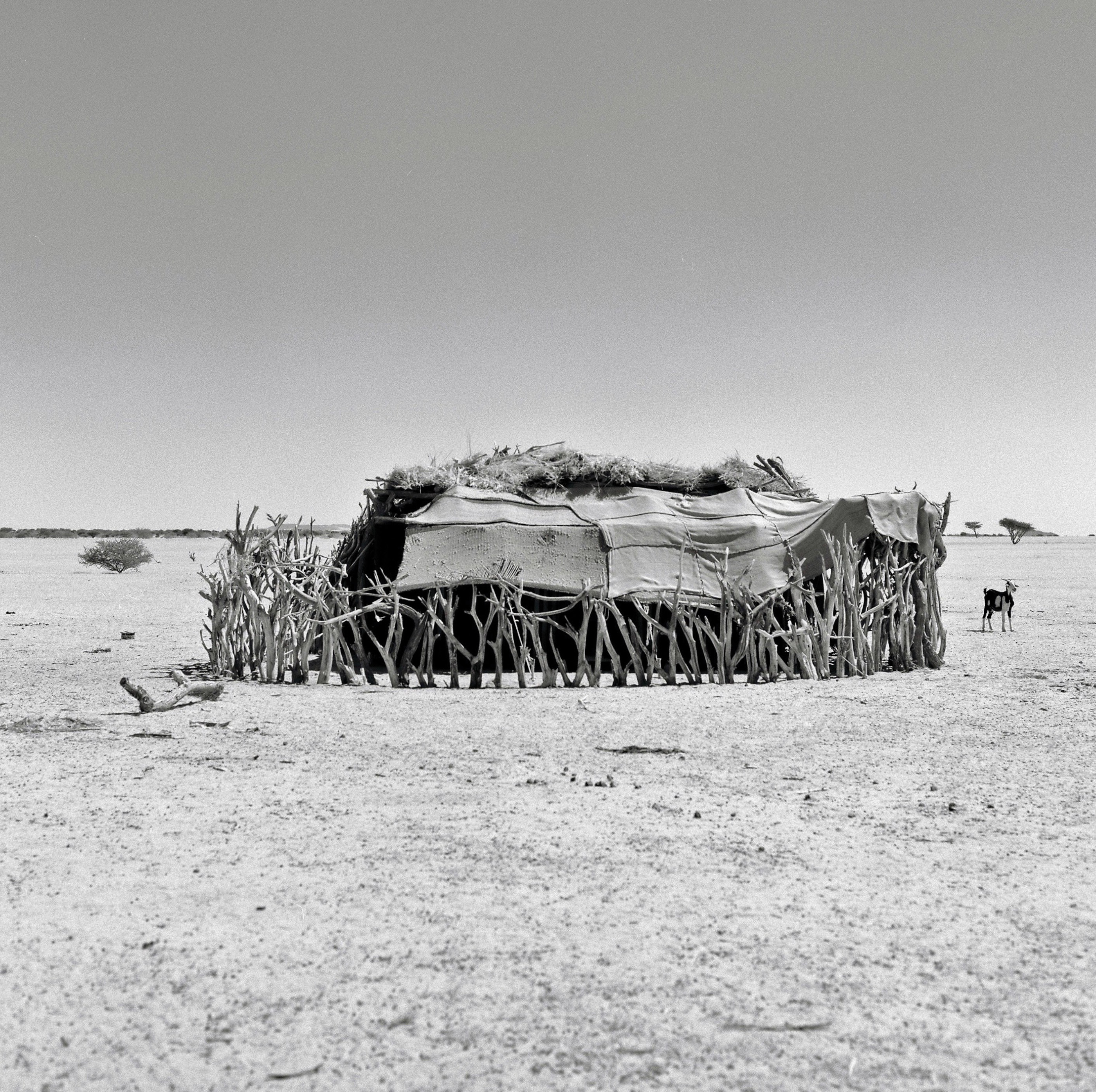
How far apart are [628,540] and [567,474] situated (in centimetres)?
127

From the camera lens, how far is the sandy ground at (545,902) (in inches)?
109

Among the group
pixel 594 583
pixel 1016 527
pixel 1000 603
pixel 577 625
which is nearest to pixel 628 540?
pixel 594 583

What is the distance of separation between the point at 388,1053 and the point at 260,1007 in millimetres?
500

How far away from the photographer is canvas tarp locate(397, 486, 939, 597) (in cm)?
1043

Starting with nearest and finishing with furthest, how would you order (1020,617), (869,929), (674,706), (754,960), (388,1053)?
(388,1053) → (754,960) → (869,929) → (674,706) → (1020,617)

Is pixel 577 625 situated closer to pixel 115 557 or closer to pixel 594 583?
pixel 594 583

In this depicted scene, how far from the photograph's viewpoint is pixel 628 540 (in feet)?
35.1

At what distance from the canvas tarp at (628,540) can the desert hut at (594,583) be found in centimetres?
2

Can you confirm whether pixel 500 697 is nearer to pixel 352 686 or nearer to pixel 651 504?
pixel 352 686

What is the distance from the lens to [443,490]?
1142cm

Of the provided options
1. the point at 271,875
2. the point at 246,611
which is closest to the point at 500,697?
the point at 246,611

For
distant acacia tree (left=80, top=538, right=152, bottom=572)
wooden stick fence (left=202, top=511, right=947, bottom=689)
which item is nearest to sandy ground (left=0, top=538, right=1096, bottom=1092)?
wooden stick fence (left=202, top=511, right=947, bottom=689)

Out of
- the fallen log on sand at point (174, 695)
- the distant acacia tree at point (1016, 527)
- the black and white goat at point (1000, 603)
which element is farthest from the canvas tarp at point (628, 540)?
the distant acacia tree at point (1016, 527)

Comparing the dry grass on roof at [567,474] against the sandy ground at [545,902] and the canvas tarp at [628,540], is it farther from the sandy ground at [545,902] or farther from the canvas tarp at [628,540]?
the sandy ground at [545,902]
